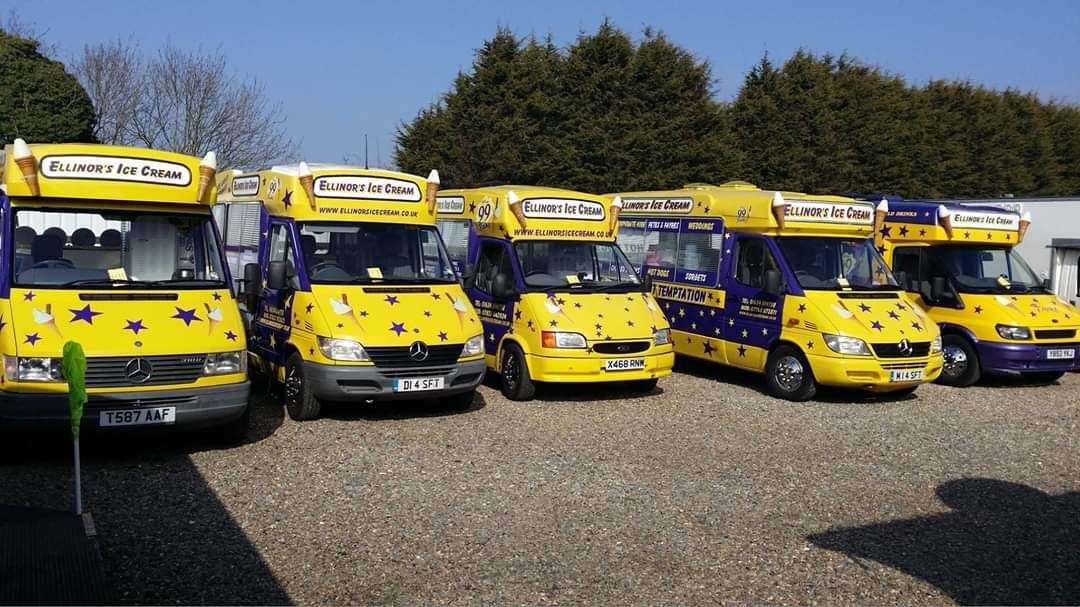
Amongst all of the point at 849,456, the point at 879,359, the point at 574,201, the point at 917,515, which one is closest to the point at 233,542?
the point at 917,515

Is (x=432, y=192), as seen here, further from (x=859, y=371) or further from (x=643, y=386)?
(x=859, y=371)

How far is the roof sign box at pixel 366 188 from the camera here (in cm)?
1005

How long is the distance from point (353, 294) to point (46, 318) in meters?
2.94

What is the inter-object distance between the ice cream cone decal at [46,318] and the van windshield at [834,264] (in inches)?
318

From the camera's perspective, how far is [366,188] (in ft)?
33.6

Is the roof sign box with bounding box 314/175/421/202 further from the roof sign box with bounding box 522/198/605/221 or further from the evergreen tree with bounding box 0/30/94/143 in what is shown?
the evergreen tree with bounding box 0/30/94/143

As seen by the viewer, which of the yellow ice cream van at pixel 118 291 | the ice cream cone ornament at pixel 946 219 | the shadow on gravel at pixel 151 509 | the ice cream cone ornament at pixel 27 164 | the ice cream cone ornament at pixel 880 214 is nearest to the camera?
the shadow on gravel at pixel 151 509

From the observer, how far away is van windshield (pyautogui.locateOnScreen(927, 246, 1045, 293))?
13422 mm

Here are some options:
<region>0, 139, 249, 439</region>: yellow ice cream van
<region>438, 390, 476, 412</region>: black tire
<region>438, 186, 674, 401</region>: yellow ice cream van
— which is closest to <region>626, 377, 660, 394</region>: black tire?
<region>438, 186, 674, 401</region>: yellow ice cream van

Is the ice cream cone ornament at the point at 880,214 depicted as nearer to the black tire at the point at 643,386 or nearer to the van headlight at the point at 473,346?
the black tire at the point at 643,386

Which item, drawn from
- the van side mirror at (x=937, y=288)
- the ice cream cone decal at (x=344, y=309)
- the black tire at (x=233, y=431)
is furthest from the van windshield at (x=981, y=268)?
the black tire at (x=233, y=431)

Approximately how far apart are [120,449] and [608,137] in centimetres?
1664

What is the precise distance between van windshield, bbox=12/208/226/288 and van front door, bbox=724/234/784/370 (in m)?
6.52

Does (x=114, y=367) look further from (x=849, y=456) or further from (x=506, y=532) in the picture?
(x=849, y=456)
